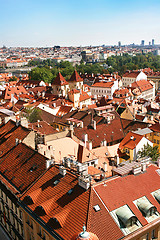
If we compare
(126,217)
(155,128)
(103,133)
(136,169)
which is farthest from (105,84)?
(126,217)

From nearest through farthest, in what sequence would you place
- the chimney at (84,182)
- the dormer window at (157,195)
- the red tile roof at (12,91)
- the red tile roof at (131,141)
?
the chimney at (84,182) → the dormer window at (157,195) → the red tile roof at (131,141) → the red tile roof at (12,91)

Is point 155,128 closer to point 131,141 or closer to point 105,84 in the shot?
point 131,141

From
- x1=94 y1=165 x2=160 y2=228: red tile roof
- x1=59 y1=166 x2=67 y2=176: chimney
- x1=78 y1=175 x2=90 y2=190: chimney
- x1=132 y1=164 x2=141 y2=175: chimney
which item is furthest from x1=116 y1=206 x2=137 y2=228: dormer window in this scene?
x1=59 y1=166 x2=67 y2=176: chimney

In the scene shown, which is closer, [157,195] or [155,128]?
[157,195]

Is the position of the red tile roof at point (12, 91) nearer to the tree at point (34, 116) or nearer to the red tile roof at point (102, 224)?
the tree at point (34, 116)

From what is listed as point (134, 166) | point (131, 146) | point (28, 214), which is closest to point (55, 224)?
point (28, 214)

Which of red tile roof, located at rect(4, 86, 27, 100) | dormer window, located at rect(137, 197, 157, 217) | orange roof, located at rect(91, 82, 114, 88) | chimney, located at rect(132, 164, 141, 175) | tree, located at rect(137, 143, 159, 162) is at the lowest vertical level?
tree, located at rect(137, 143, 159, 162)

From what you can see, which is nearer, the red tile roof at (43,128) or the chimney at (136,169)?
the chimney at (136,169)

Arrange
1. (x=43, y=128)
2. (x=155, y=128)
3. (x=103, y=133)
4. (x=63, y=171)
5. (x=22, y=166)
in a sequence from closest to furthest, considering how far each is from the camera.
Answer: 1. (x=63, y=171)
2. (x=22, y=166)
3. (x=43, y=128)
4. (x=103, y=133)
5. (x=155, y=128)

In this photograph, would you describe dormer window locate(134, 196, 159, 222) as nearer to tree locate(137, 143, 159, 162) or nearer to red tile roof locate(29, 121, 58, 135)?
tree locate(137, 143, 159, 162)

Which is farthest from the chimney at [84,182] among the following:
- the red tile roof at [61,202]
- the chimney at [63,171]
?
the chimney at [63,171]

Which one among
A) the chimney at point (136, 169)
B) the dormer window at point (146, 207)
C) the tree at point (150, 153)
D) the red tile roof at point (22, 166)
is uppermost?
the chimney at point (136, 169)
